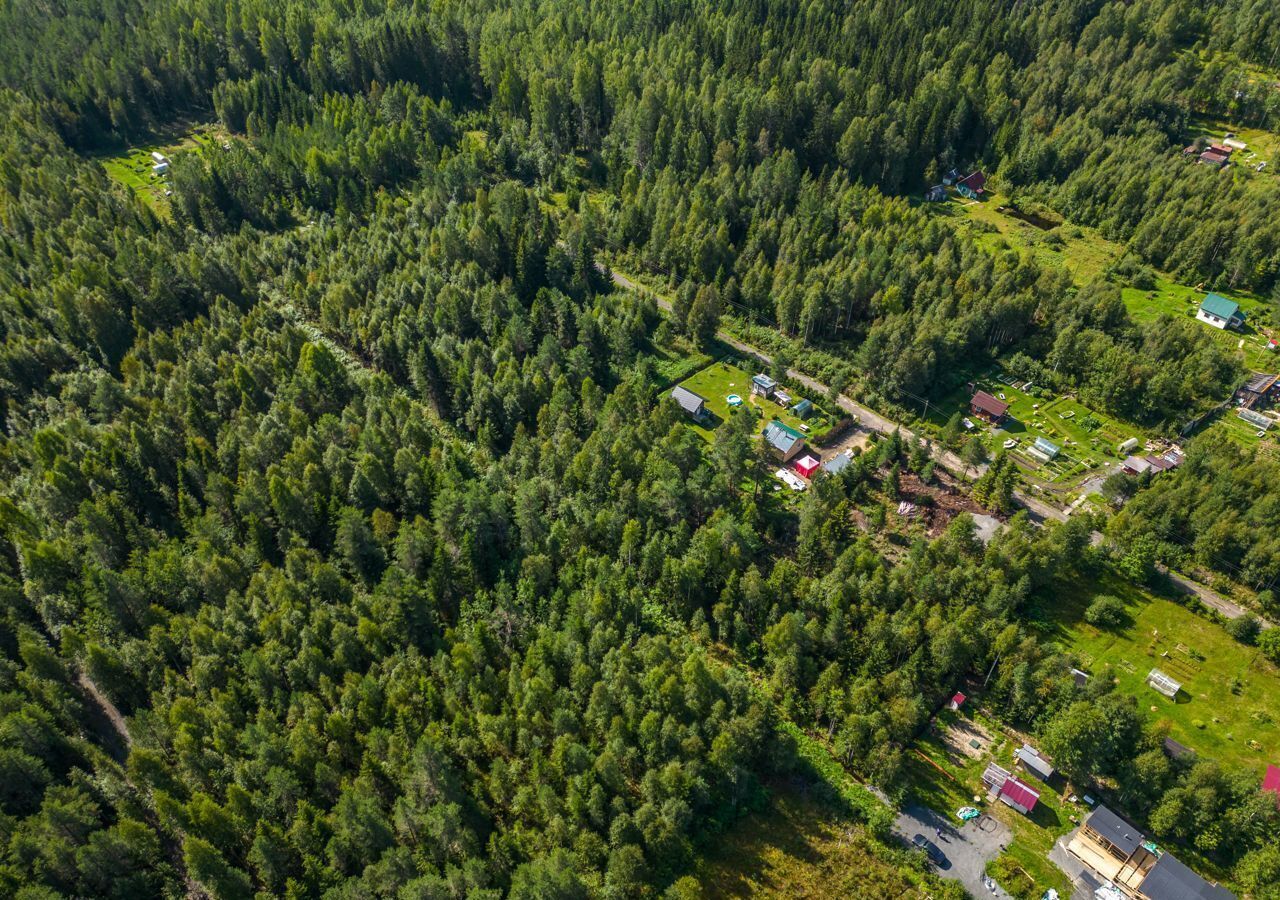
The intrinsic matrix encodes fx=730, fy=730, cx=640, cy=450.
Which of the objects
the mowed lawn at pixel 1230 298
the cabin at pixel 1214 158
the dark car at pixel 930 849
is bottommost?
the dark car at pixel 930 849

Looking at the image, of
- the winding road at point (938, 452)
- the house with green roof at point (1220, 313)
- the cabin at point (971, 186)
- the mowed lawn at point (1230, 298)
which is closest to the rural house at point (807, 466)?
the winding road at point (938, 452)

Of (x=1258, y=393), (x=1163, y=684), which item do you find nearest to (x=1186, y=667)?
(x=1163, y=684)

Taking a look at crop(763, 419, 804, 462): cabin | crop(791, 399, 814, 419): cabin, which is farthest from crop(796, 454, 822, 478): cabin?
crop(791, 399, 814, 419): cabin

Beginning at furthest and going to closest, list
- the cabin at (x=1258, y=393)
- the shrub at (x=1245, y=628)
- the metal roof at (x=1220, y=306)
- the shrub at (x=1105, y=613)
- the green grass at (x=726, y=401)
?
1. the metal roof at (x=1220, y=306)
2. the cabin at (x=1258, y=393)
3. the green grass at (x=726, y=401)
4. the shrub at (x=1105, y=613)
5. the shrub at (x=1245, y=628)

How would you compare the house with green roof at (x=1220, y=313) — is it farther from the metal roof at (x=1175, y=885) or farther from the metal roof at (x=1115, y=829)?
the metal roof at (x=1175, y=885)

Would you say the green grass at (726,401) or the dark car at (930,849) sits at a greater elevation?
the green grass at (726,401)

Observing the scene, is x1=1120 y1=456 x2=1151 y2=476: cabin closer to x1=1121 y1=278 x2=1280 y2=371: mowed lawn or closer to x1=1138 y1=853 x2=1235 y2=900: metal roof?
x1=1121 y1=278 x2=1280 y2=371: mowed lawn
